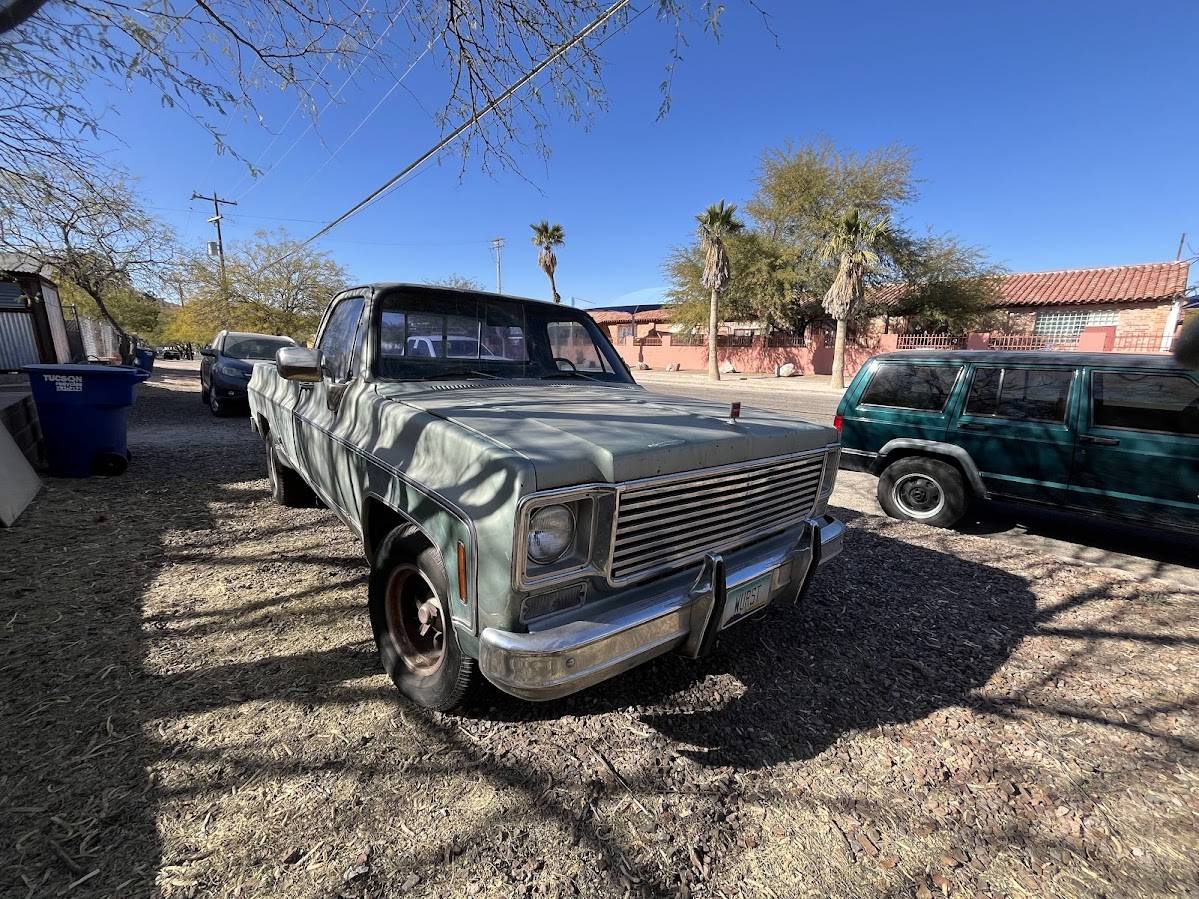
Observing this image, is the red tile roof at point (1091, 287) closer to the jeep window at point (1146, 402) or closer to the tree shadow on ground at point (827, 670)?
the jeep window at point (1146, 402)

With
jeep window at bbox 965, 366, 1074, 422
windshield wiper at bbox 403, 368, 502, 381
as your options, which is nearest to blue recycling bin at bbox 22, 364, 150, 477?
windshield wiper at bbox 403, 368, 502, 381

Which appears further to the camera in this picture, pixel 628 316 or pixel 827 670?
pixel 628 316

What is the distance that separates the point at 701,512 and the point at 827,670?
140 cm

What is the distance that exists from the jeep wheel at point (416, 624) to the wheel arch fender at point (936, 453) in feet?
15.9

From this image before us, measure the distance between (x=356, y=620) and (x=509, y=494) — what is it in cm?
201

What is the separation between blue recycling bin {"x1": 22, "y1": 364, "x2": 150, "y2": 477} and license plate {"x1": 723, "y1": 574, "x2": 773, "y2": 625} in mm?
6705

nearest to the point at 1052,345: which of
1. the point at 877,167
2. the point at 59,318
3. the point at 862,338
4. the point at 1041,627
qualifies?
the point at 862,338

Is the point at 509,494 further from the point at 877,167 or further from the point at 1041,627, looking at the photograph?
the point at 877,167

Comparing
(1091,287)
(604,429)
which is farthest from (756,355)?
(604,429)

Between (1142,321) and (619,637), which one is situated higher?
(1142,321)

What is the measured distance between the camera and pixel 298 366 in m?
2.91

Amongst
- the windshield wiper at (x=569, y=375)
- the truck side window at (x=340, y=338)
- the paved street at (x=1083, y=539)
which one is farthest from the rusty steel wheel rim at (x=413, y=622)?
the paved street at (x=1083, y=539)

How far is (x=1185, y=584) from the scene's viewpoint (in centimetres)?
407

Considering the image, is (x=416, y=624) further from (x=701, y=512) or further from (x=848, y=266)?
(x=848, y=266)
